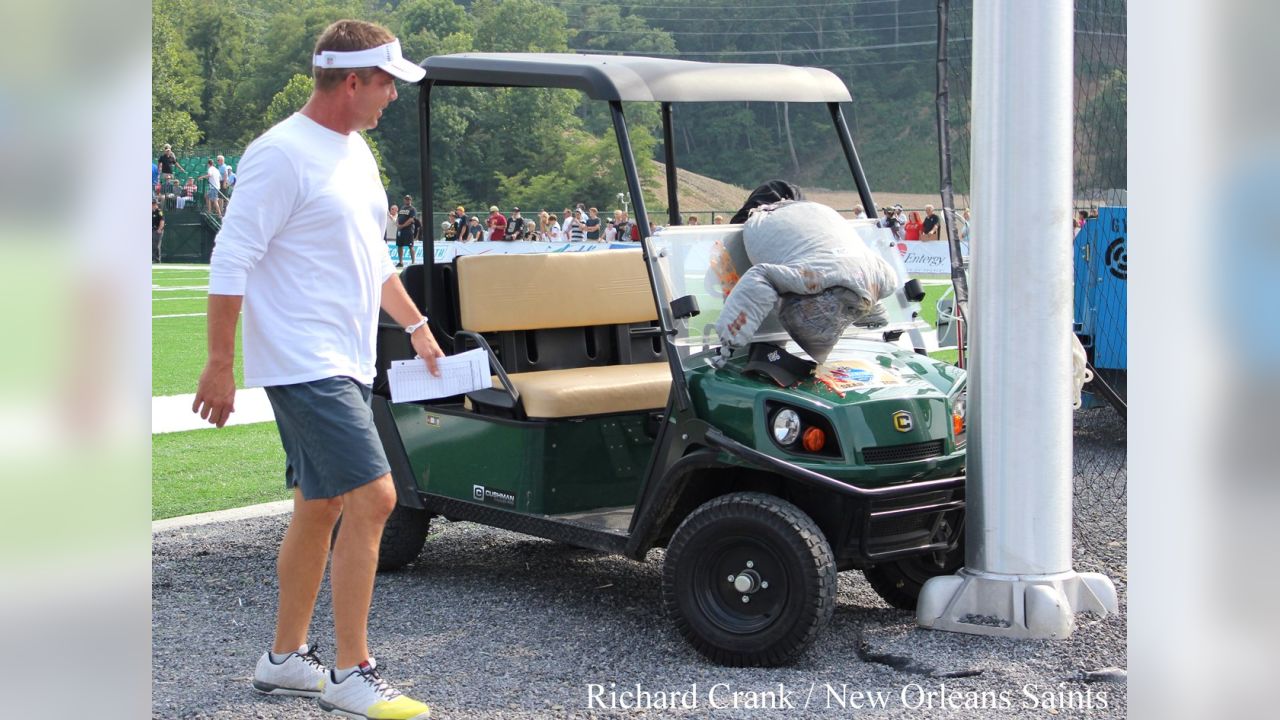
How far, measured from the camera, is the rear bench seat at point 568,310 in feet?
16.7

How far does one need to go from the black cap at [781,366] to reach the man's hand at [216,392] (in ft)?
5.47

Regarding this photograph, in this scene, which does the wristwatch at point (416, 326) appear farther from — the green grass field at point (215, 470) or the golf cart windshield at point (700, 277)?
the green grass field at point (215, 470)

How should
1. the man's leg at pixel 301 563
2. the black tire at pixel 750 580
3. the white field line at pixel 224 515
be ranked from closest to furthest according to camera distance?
the man's leg at pixel 301 563, the black tire at pixel 750 580, the white field line at pixel 224 515

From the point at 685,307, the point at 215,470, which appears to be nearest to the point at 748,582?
the point at 685,307

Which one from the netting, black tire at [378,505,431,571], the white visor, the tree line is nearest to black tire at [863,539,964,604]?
black tire at [378,505,431,571]

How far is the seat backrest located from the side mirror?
1193 millimetres

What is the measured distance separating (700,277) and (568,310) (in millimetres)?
1125

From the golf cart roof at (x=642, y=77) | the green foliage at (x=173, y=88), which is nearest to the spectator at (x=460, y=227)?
the green foliage at (x=173, y=88)

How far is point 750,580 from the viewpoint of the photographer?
4355mm

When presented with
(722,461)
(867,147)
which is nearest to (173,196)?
(867,147)

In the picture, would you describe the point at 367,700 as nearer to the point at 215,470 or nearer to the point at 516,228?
the point at 215,470
